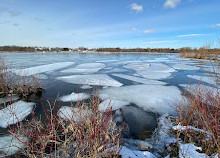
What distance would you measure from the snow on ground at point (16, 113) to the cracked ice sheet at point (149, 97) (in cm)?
188

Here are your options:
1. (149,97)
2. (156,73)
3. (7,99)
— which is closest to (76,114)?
(149,97)

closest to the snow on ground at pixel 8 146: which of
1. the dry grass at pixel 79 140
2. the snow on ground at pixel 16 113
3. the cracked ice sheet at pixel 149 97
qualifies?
the dry grass at pixel 79 140

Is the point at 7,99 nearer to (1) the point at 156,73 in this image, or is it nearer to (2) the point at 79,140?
(2) the point at 79,140

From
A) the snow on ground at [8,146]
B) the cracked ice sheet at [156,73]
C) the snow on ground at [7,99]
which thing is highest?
the cracked ice sheet at [156,73]

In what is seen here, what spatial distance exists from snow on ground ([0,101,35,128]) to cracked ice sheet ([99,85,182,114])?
188 centimetres

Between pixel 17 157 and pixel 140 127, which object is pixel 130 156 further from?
pixel 17 157

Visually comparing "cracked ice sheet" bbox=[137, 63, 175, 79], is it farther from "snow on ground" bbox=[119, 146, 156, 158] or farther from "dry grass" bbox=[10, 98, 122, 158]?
"dry grass" bbox=[10, 98, 122, 158]

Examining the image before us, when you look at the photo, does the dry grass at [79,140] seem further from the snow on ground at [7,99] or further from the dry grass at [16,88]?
the dry grass at [16,88]

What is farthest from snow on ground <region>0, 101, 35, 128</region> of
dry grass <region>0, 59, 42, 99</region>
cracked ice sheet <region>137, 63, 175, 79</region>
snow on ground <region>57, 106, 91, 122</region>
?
cracked ice sheet <region>137, 63, 175, 79</region>

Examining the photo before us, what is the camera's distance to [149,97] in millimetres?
3428

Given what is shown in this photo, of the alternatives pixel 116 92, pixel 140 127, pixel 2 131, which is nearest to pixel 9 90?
pixel 2 131

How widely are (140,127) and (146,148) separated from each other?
1.76ft

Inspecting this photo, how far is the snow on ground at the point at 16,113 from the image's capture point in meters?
2.30

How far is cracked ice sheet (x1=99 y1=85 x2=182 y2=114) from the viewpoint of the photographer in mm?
2926
